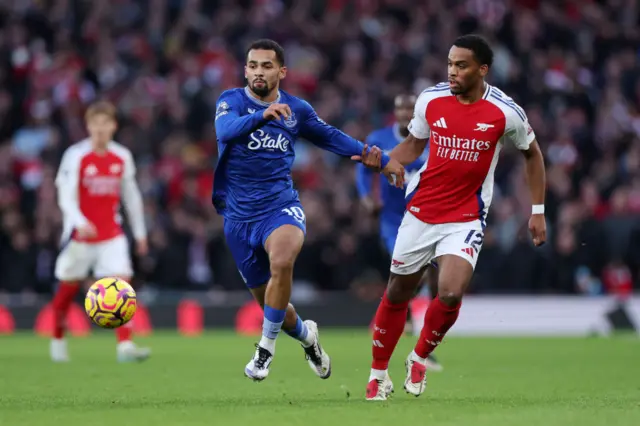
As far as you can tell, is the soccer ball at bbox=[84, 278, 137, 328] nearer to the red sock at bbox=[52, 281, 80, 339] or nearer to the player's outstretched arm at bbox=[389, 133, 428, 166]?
the player's outstretched arm at bbox=[389, 133, 428, 166]

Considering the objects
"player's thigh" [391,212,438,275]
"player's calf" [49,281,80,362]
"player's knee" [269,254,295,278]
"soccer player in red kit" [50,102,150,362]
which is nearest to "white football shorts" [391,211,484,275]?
"player's thigh" [391,212,438,275]

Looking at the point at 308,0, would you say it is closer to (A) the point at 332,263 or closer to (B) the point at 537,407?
(A) the point at 332,263

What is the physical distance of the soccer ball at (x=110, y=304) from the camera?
10.6 meters

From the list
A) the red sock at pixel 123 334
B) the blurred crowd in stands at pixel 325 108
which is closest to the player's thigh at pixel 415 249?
the red sock at pixel 123 334

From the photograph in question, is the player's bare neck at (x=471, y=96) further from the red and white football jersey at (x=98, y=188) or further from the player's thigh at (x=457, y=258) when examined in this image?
the red and white football jersey at (x=98, y=188)

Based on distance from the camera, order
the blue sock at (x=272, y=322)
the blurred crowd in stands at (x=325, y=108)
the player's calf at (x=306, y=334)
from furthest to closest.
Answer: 1. the blurred crowd in stands at (x=325, y=108)
2. the player's calf at (x=306, y=334)
3. the blue sock at (x=272, y=322)

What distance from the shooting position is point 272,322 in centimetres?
960

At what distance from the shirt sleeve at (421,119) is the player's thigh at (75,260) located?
5990 mm

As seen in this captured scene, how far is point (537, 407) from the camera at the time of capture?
856 cm

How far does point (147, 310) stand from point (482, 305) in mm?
5376

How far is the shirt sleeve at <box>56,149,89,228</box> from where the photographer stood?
14070 mm

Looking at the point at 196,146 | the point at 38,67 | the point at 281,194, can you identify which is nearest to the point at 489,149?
the point at 281,194

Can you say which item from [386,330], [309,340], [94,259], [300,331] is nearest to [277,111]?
[386,330]

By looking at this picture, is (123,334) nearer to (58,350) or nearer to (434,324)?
(58,350)
